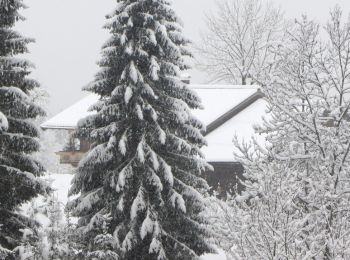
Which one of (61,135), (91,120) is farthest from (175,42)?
(61,135)

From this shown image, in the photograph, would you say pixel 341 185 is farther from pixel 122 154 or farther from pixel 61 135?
pixel 61 135

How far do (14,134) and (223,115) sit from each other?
52.6ft

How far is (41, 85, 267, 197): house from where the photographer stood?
953 inches

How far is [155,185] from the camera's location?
1216 centimetres

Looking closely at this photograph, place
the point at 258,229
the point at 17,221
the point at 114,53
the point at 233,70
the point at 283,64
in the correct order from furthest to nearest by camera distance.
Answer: the point at 233,70, the point at 114,53, the point at 17,221, the point at 283,64, the point at 258,229

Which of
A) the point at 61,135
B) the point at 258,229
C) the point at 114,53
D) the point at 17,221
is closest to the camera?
the point at 258,229

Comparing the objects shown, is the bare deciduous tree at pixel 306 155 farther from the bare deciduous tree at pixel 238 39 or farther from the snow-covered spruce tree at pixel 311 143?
the bare deciduous tree at pixel 238 39

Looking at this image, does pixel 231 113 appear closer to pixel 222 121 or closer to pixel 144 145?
pixel 222 121

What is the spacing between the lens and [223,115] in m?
26.3

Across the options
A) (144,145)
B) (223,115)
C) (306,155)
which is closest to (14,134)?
(144,145)

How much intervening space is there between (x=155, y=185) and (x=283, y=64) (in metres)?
4.19

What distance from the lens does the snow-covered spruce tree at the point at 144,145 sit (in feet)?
40.1

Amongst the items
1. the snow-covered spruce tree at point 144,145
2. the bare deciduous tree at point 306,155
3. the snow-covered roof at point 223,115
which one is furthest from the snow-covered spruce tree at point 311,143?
the snow-covered roof at point 223,115

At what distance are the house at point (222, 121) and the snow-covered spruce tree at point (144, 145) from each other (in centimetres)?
911
